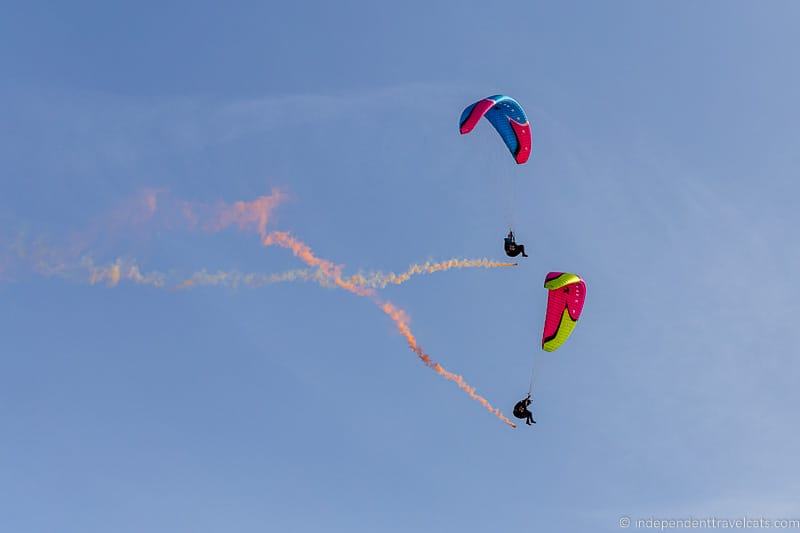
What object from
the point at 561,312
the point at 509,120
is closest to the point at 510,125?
the point at 509,120

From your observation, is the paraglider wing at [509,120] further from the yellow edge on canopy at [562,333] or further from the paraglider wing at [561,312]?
the yellow edge on canopy at [562,333]

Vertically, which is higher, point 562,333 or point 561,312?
point 561,312

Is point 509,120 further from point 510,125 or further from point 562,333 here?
point 562,333

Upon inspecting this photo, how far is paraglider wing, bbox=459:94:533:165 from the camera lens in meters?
35.3

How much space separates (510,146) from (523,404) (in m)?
10.1

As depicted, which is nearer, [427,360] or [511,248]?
[511,248]

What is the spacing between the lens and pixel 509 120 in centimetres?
3647

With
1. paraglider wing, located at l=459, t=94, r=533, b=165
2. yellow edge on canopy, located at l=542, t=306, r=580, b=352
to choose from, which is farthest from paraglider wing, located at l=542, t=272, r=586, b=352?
paraglider wing, located at l=459, t=94, r=533, b=165

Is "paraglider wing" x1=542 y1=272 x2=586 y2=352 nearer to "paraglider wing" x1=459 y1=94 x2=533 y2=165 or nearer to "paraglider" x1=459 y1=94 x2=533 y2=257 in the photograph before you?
"paraglider" x1=459 y1=94 x2=533 y2=257

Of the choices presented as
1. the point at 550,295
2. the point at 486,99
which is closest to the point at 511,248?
the point at 550,295

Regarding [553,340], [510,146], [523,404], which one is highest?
[510,146]

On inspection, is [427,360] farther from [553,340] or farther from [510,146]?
[510,146]

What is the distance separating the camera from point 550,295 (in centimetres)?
3772

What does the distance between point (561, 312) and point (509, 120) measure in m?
7.76
